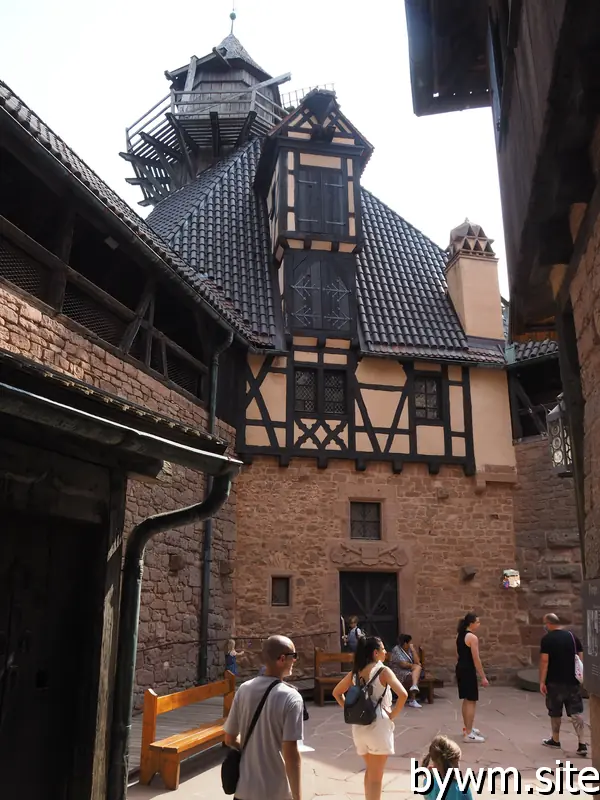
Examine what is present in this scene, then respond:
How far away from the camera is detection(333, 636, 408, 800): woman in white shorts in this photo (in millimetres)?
4551

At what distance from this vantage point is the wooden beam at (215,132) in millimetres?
20453

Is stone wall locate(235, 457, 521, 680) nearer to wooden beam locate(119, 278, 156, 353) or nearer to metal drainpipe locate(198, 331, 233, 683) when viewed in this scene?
metal drainpipe locate(198, 331, 233, 683)

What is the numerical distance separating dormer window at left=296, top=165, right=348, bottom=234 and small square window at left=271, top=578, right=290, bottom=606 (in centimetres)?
676

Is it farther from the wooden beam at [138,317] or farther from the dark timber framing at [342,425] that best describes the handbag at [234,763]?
the dark timber framing at [342,425]

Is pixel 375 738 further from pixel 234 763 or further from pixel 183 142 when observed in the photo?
pixel 183 142

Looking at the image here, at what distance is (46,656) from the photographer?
3.70m

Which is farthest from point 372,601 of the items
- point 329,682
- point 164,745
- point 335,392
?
point 164,745

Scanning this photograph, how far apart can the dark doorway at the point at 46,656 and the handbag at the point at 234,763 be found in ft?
3.54

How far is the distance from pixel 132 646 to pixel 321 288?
34.5 ft

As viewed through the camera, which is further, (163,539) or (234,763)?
(163,539)

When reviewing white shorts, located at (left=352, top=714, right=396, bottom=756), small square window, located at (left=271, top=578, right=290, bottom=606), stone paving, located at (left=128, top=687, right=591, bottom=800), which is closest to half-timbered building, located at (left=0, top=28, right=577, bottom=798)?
small square window, located at (left=271, top=578, right=290, bottom=606)

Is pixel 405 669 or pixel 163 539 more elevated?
pixel 163 539

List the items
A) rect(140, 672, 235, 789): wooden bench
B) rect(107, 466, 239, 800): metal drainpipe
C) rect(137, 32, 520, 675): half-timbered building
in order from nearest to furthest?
rect(107, 466, 239, 800): metal drainpipe → rect(140, 672, 235, 789): wooden bench → rect(137, 32, 520, 675): half-timbered building

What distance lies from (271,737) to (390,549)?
1031 cm
